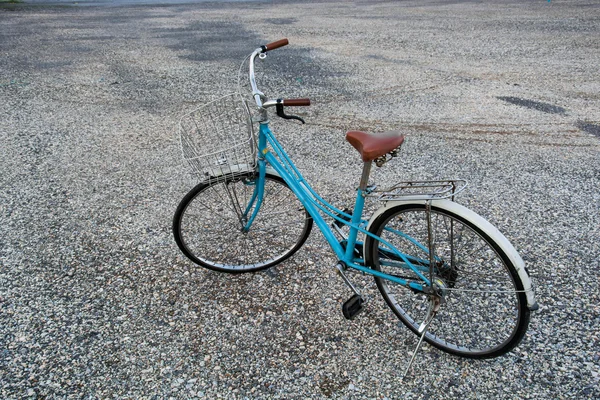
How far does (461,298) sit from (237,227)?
1666 mm

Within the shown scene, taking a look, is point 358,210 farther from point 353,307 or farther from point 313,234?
point 313,234

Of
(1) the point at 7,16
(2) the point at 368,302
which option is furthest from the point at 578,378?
(1) the point at 7,16

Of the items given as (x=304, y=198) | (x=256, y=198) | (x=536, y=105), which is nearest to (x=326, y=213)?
(x=304, y=198)

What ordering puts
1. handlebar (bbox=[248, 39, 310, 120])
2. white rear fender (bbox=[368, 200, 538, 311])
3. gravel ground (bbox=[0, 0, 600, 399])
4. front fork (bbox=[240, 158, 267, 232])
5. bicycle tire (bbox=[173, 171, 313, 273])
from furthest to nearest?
bicycle tire (bbox=[173, 171, 313, 273]), front fork (bbox=[240, 158, 267, 232]), gravel ground (bbox=[0, 0, 600, 399]), handlebar (bbox=[248, 39, 310, 120]), white rear fender (bbox=[368, 200, 538, 311])

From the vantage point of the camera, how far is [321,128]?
18.6ft

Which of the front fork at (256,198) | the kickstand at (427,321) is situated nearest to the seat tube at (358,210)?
the kickstand at (427,321)

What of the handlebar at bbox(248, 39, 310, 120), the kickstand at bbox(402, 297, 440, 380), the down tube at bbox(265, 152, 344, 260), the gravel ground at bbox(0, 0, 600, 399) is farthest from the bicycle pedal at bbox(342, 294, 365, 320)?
the handlebar at bbox(248, 39, 310, 120)

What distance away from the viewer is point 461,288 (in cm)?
280

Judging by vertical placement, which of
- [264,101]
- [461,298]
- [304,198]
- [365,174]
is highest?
[264,101]

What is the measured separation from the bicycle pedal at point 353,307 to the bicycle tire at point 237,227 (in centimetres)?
64

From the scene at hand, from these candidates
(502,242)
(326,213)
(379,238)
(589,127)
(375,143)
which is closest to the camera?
(502,242)

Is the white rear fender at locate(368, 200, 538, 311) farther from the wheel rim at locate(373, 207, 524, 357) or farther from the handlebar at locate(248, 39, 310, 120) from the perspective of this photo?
the handlebar at locate(248, 39, 310, 120)

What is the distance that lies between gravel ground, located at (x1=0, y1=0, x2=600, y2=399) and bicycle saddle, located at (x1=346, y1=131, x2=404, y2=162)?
45.1 inches

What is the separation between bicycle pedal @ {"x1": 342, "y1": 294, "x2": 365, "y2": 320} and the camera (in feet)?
9.14
